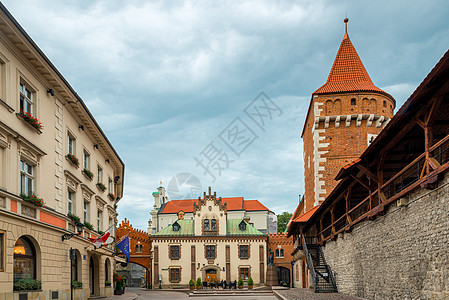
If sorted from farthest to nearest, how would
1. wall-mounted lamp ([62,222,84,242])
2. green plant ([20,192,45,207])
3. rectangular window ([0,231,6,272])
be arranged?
wall-mounted lamp ([62,222,84,242]), green plant ([20,192,45,207]), rectangular window ([0,231,6,272])

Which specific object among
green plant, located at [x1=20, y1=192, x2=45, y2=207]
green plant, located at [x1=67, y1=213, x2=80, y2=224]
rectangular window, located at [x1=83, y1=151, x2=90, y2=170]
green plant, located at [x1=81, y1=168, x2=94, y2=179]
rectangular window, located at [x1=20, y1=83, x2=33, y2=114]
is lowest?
green plant, located at [x1=67, y1=213, x2=80, y2=224]

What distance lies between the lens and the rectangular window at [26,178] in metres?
13.8

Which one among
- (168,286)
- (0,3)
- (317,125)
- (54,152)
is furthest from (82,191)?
(168,286)

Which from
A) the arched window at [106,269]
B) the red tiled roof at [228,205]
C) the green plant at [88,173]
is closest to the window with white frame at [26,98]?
the green plant at [88,173]

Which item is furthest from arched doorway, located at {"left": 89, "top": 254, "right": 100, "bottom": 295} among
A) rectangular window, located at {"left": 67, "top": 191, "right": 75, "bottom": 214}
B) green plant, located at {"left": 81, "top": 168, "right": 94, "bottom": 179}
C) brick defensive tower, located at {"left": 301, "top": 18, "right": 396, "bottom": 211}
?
brick defensive tower, located at {"left": 301, "top": 18, "right": 396, "bottom": 211}

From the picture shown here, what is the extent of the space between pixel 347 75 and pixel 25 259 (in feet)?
94.5

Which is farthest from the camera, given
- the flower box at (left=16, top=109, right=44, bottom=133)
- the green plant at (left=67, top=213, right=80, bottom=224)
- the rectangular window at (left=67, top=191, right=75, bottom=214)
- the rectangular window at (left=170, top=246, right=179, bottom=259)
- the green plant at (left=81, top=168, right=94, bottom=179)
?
the rectangular window at (left=170, top=246, right=179, bottom=259)

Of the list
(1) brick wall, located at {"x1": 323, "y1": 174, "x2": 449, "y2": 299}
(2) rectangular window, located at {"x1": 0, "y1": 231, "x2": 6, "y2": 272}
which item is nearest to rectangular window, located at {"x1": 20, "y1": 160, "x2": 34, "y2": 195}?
(2) rectangular window, located at {"x1": 0, "y1": 231, "x2": 6, "y2": 272}

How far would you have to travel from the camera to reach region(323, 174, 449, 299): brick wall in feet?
35.2

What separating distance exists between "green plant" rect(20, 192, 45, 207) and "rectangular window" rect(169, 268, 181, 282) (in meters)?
39.2

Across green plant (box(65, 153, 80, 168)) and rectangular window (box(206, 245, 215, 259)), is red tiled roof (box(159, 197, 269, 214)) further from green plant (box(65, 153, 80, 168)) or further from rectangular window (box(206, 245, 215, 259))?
green plant (box(65, 153, 80, 168))

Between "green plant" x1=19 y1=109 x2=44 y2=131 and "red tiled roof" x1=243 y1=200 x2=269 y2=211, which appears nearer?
"green plant" x1=19 y1=109 x2=44 y2=131

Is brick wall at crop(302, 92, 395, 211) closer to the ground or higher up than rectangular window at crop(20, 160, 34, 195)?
higher up

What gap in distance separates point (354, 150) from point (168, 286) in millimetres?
27238
